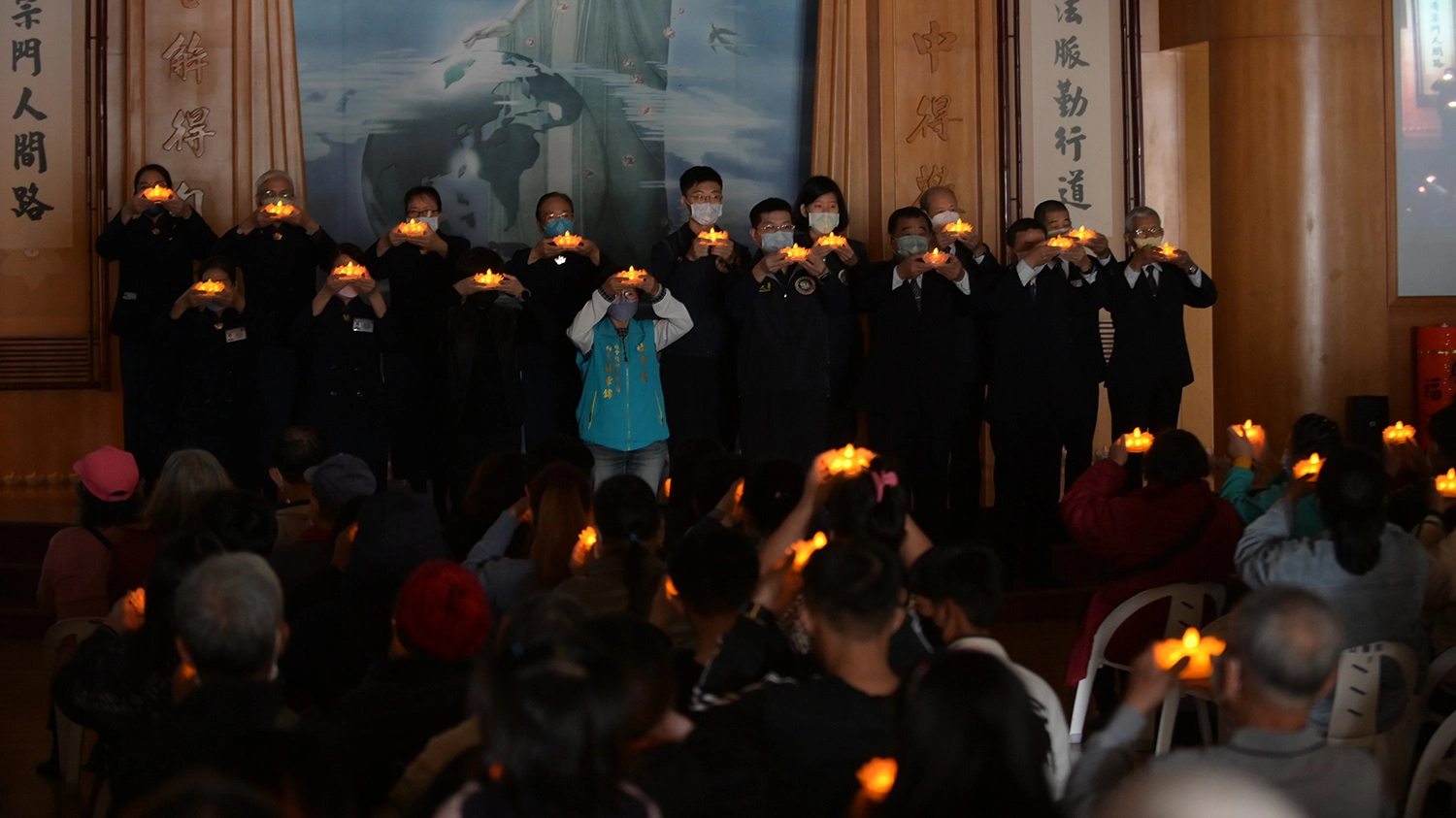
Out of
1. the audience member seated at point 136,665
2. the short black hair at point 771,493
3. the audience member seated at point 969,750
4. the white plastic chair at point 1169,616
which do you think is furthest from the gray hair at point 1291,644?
the audience member seated at point 136,665

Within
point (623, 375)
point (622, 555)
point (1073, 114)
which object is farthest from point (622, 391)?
point (1073, 114)

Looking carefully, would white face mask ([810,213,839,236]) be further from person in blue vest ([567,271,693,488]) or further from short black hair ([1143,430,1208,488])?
short black hair ([1143,430,1208,488])

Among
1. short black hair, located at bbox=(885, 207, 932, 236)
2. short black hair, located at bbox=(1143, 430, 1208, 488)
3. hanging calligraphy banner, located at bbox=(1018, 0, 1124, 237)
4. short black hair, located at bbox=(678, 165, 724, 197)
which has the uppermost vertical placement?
hanging calligraphy banner, located at bbox=(1018, 0, 1124, 237)

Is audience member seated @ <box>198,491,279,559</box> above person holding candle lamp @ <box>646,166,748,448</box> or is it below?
below

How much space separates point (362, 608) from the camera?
320cm

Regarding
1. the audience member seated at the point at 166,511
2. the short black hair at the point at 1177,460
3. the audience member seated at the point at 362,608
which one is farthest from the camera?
the short black hair at the point at 1177,460

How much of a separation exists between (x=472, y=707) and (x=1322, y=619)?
1366 mm

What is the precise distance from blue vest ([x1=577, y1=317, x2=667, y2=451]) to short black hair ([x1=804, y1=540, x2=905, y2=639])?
12.7 ft

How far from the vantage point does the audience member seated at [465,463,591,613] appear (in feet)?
12.1

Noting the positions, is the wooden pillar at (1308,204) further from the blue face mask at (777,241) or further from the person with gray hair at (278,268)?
the person with gray hair at (278,268)

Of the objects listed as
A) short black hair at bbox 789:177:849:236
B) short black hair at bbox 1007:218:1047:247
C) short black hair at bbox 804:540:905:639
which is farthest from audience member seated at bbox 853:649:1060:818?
short black hair at bbox 1007:218:1047:247

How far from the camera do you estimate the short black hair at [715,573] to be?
9.25 feet

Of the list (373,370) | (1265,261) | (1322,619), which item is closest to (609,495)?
(1322,619)

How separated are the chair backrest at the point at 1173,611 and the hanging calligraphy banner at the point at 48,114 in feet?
19.4
